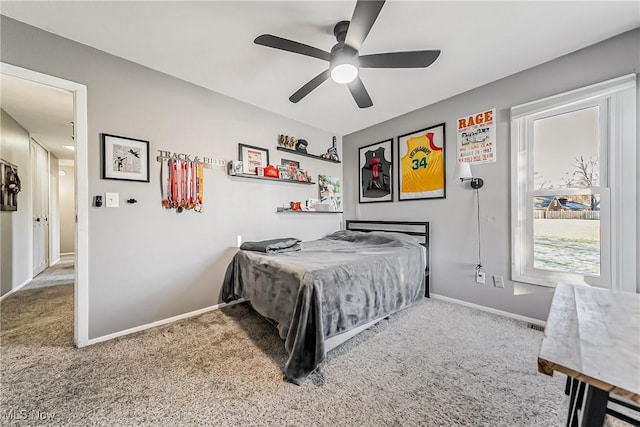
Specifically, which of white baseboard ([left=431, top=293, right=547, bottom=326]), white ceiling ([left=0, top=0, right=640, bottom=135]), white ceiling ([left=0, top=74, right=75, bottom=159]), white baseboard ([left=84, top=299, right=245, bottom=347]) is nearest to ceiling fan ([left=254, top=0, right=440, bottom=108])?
white ceiling ([left=0, top=0, right=640, bottom=135])

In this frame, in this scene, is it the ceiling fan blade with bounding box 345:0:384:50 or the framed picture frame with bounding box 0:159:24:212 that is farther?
the framed picture frame with bounding box 0:159:24:212

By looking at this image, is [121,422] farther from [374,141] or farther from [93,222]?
[374,141]

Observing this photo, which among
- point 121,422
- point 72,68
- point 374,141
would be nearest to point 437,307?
point 374,141

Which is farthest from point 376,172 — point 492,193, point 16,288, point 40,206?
point 40,206

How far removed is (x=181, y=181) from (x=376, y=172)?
2.70 m

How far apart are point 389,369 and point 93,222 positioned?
8.79ft

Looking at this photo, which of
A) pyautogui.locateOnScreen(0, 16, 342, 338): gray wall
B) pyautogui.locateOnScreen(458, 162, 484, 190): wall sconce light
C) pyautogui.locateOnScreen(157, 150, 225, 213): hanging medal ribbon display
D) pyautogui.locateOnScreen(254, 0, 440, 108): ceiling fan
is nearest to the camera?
pyautogui.locateOnScreen(254, 0, 440, 108): ceiling fan

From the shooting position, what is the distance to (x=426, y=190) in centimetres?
315

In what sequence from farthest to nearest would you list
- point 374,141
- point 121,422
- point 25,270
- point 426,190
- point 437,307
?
1. point 374,141
2. point 25,270
3. point 426,190
4. point 437,307
5. point 121,422

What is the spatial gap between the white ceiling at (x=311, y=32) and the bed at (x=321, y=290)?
1848 mm

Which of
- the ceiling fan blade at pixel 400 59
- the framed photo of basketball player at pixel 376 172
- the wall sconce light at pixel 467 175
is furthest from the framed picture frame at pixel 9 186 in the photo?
the wall sconce light at pixel 467 175

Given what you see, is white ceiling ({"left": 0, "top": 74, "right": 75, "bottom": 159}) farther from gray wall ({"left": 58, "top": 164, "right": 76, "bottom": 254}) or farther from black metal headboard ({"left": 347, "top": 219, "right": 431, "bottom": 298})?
black metal headboard ({"left": 347, "top": 219, "right": 431, "bottom": 298})

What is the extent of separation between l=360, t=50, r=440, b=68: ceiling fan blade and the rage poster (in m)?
1.35

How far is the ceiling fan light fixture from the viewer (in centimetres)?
170
